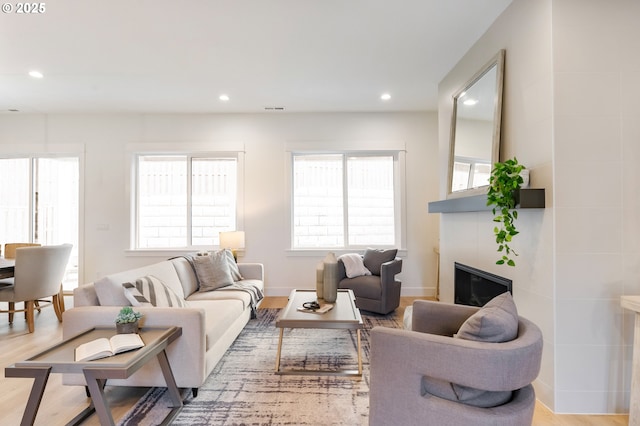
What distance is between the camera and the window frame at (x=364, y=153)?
15.5 ft

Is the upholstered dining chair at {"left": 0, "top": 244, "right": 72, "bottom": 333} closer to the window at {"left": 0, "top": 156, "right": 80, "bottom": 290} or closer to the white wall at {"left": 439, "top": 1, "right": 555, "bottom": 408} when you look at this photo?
the window at {"left": 0, "top": 156, "right": 80, "bottom": 290}

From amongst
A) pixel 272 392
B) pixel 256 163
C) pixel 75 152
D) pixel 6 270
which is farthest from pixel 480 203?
pixel 75 152

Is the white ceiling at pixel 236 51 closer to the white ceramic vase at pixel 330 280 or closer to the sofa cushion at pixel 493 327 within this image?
the white ceramic vase at pixel 330 280

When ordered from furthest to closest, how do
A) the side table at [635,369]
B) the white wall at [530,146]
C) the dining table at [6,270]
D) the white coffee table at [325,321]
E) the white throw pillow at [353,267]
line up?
the white throw pillow at [353,267] < the dining table at [6,270] < the white coffee table at [325,321] < the white wall at [530,146] < the side table at [635,369]

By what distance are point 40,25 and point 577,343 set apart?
15.2 feet

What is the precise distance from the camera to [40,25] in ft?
8.52

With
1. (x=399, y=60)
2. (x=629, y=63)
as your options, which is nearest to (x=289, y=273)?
(x=399, y=60)

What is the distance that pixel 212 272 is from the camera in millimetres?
3328

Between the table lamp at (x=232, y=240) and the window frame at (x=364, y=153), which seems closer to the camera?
the table lamp at (x=232, y=240)

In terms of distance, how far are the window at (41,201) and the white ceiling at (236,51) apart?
97cm

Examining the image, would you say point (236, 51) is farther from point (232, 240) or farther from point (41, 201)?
point (41, 201)

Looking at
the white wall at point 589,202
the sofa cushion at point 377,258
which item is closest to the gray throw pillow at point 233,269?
the sofa cushion at point 377,258

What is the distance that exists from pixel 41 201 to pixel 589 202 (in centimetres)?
682

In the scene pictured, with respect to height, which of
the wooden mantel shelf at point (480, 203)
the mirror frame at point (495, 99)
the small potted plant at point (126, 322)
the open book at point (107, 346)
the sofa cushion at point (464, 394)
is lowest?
the sofa cushion at point (464, 394)
